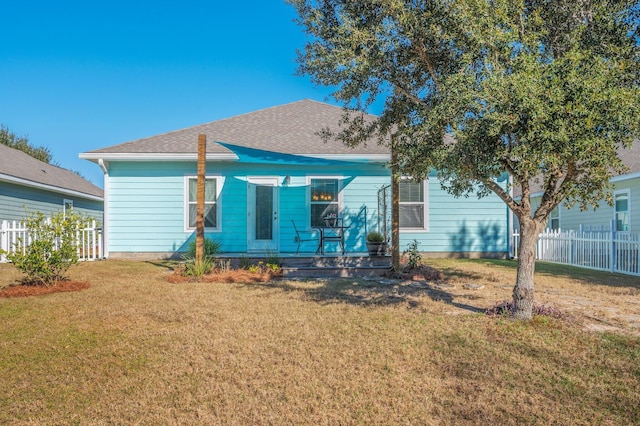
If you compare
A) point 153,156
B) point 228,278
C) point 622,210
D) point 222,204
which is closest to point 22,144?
point 153,156

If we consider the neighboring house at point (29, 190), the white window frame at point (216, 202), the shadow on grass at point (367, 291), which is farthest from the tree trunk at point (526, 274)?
the neighboring house at point (29, 190)

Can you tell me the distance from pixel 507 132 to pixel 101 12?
45.5 feet

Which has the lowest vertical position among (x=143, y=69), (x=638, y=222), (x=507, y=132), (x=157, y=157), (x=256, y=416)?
(x=256, y=416)

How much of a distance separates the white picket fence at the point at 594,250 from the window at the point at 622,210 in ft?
9.07

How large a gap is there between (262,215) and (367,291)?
543 centimetres

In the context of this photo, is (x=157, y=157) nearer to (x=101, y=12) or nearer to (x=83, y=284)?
(x=83, y=284)

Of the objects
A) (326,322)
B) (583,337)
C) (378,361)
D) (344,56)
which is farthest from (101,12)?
(583,337)

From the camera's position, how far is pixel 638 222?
12516 millimetres

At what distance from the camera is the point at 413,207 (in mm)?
11977

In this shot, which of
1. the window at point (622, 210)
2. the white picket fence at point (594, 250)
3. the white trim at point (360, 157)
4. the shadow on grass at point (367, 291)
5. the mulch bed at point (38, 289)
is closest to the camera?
the shadow on grass at point (367, 291)

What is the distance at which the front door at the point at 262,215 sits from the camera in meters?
11.3

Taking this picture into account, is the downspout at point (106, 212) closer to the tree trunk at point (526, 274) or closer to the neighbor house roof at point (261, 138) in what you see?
the neighbor house roof at point (261, 138)

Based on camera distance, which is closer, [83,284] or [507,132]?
[507,132]

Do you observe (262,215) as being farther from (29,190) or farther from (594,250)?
(29,190)
